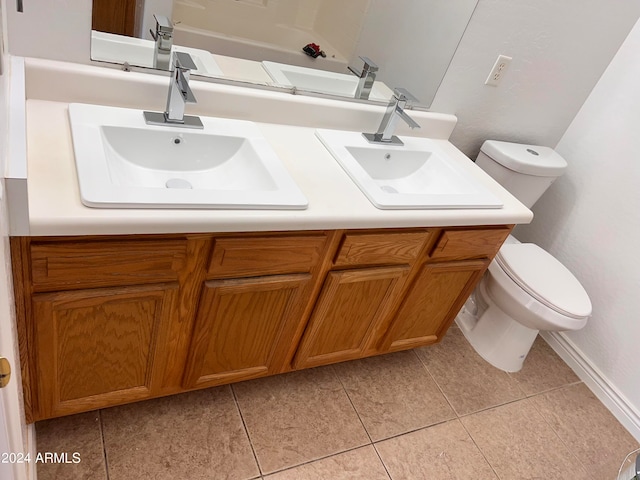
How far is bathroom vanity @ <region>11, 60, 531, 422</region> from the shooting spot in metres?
0.98

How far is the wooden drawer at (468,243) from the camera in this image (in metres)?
1.47

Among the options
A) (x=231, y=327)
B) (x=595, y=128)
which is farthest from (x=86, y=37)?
(x=595, y=128)

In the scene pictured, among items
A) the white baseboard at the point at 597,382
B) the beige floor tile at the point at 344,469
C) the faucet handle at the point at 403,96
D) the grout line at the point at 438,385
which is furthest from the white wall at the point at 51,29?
the white baseboard at the point at 597,382

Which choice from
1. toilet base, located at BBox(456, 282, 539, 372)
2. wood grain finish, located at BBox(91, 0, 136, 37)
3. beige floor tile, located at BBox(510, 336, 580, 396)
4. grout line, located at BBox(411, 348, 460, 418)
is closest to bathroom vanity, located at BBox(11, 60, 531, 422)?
wood grain finish, located at BBox(91, 0, 136, 37)

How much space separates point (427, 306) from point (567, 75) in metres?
1.14

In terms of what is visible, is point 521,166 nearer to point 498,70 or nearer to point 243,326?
point 498,70

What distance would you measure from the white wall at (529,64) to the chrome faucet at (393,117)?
0.74ft

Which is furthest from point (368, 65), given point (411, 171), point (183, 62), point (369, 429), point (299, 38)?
point (369, 429)

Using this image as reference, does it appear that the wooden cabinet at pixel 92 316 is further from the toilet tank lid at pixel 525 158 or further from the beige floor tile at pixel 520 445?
the toilet tank lid at pixel 525 158

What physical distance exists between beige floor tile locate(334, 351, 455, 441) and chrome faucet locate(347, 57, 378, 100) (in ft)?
3.35

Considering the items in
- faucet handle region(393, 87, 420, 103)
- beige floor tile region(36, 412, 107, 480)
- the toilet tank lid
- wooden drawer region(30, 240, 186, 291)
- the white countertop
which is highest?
faucet handle region(393, 87, 420, 103)

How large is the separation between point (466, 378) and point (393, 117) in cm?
113

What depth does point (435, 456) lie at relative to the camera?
1.65 meters

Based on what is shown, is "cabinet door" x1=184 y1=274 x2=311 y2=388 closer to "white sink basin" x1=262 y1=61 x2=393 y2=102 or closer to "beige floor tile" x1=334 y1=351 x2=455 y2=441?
"beige floor tile" x1=334 y1=351 x2=455 y2=441
